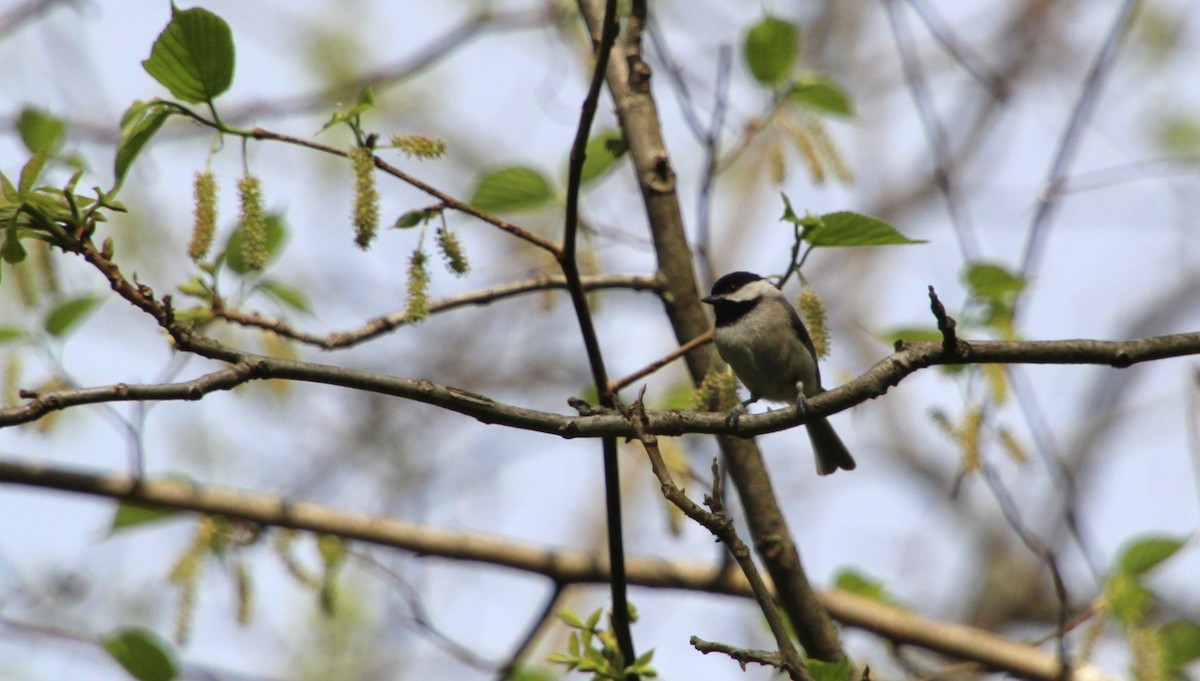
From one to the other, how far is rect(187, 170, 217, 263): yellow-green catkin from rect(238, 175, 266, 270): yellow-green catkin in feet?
0.19

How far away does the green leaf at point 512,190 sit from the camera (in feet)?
10.0

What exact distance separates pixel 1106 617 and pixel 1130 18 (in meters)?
2.30

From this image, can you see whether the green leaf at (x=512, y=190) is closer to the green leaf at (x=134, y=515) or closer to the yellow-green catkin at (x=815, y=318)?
the yellow-green catkin at (x=815, y=318)

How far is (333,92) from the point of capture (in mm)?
5141

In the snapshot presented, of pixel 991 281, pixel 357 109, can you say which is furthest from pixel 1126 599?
pixel 357 109

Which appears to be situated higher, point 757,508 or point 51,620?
point 51,620

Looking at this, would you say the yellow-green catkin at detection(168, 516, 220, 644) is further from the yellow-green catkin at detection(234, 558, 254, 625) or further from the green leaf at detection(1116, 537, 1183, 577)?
the green leaf at detection(1116, 537, 1183, 577)

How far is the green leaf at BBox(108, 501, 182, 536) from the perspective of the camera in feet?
12.2

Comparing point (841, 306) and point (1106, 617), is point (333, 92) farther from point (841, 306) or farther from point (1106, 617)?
point (841, 306)

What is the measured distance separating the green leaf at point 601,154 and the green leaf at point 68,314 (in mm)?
1653

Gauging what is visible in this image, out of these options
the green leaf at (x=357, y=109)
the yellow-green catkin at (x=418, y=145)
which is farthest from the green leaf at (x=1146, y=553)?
the green leaf at (x=357, y=109)

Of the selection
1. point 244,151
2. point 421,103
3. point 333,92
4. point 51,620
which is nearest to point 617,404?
point 244,151

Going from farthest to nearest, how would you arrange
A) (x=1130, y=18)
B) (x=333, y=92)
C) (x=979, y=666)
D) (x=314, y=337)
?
(x=333, y=92), (x=1130, y=18), (x=979, y=666), (x=314, y=337)

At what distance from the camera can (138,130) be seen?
2.19 metres
